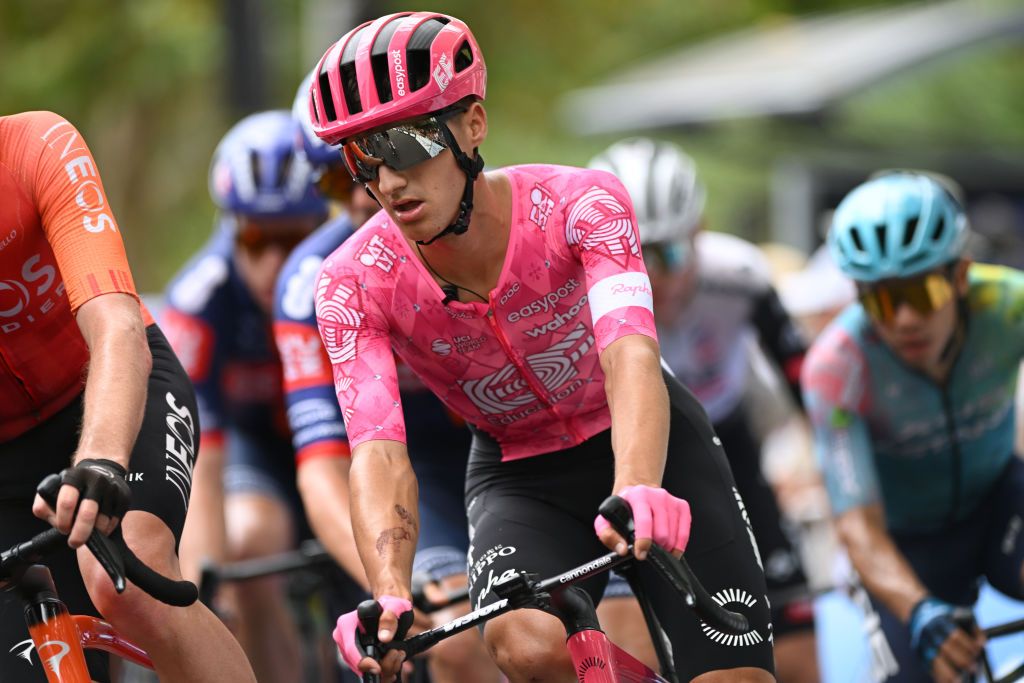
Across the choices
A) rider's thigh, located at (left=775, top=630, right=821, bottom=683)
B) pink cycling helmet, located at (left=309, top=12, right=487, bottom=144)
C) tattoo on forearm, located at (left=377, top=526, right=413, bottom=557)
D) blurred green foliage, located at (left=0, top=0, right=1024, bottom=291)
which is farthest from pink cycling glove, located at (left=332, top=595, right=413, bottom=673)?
blurred green foliage, located at (left=0, top=0, right=1024, bottom=291)

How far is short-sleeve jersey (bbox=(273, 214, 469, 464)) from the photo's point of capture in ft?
20.3

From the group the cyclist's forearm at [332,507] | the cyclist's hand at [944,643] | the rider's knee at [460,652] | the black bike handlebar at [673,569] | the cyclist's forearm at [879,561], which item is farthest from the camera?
the cyclist's forearm at [879,561]

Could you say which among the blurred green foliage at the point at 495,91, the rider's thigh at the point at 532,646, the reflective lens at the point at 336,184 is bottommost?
the rider's thigh at the point at 532,646

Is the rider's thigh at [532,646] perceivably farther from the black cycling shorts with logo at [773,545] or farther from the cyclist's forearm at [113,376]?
the black cycling shorts with logo at [773,545]

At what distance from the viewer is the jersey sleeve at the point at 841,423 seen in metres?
6.37

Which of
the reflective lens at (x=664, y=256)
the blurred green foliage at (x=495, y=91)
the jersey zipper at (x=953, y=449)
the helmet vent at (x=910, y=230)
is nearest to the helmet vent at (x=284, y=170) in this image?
the reflective lens at (x=664, y=256)

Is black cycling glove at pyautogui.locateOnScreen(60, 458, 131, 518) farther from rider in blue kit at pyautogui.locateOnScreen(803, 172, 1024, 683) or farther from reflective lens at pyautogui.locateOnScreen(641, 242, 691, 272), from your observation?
reflective lens at pyautogui.locateOnScreen(641, 242, 691, 272)

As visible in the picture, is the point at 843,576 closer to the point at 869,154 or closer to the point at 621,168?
the point at 621,168

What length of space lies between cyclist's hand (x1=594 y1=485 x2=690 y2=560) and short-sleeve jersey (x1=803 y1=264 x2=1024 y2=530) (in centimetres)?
271

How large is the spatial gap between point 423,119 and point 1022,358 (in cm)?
311

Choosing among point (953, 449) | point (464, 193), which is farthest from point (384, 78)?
point (953, 449)

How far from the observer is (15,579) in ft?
12.8

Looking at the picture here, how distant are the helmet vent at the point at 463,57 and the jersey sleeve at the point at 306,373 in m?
1.82

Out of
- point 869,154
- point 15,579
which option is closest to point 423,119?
point 15,579
